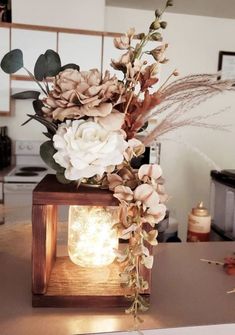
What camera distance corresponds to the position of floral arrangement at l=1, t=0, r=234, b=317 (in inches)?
20.8

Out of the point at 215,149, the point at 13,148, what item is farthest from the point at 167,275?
the point at 215,149

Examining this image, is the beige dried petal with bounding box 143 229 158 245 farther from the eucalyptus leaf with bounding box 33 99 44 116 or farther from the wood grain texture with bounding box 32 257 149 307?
the eucalyptus leaf with bounding box 33 99 44 116

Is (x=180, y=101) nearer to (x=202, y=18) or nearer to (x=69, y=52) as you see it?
(x=69, y=52)

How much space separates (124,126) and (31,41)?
7.66 ft

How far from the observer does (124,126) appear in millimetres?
585

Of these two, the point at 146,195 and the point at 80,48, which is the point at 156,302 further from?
the point at 80,48

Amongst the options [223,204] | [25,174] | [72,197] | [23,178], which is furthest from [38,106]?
[25,174]

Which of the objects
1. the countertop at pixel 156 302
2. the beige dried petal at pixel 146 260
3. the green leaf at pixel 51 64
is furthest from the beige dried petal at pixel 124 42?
the countertop at pixel 156 302

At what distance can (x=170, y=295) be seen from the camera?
657 mm

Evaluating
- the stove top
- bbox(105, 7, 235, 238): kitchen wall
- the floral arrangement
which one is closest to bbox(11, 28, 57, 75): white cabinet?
bbox(105, 7, 235, 238): kitchen wall

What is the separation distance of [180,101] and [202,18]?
2.90 meters

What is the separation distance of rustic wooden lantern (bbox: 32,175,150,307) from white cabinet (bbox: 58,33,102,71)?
222cm

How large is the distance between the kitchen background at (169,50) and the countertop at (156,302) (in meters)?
2.03

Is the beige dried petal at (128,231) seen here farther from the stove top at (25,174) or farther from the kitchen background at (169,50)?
the kitchen background at (169,50)
